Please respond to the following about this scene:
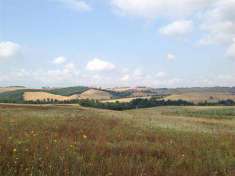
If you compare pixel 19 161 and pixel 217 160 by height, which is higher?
pixel 19 161

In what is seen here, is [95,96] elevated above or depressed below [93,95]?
below

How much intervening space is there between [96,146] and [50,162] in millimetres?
2480

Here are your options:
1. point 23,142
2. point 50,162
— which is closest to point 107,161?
point 50,162

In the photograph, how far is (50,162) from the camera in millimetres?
5762

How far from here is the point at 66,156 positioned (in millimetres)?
6418

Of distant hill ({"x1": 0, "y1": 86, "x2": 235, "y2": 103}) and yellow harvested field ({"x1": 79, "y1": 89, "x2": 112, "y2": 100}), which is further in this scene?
yellow harvested field ({"x1": 79, "y1": 89, "x2": 112, "y2": 100})

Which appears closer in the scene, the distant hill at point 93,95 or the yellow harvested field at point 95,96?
the distant hill at point 93,95

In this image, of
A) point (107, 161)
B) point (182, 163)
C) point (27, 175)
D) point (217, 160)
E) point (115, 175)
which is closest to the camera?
point (27, 175)

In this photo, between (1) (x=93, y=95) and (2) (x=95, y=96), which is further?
(1) (x=93, y=95)

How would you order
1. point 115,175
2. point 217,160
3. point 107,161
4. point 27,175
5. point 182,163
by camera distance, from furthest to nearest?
point 217,160 < point 182,163 < point 107,161 < point 115,175 < point 27,175

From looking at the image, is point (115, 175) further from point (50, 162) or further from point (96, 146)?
point (96, 146)

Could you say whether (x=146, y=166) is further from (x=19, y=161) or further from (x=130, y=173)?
(x=19, y=161)

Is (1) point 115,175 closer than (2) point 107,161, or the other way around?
(1) point 115,175

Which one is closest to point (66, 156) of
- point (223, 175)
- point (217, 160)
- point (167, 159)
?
point (167, 159)
